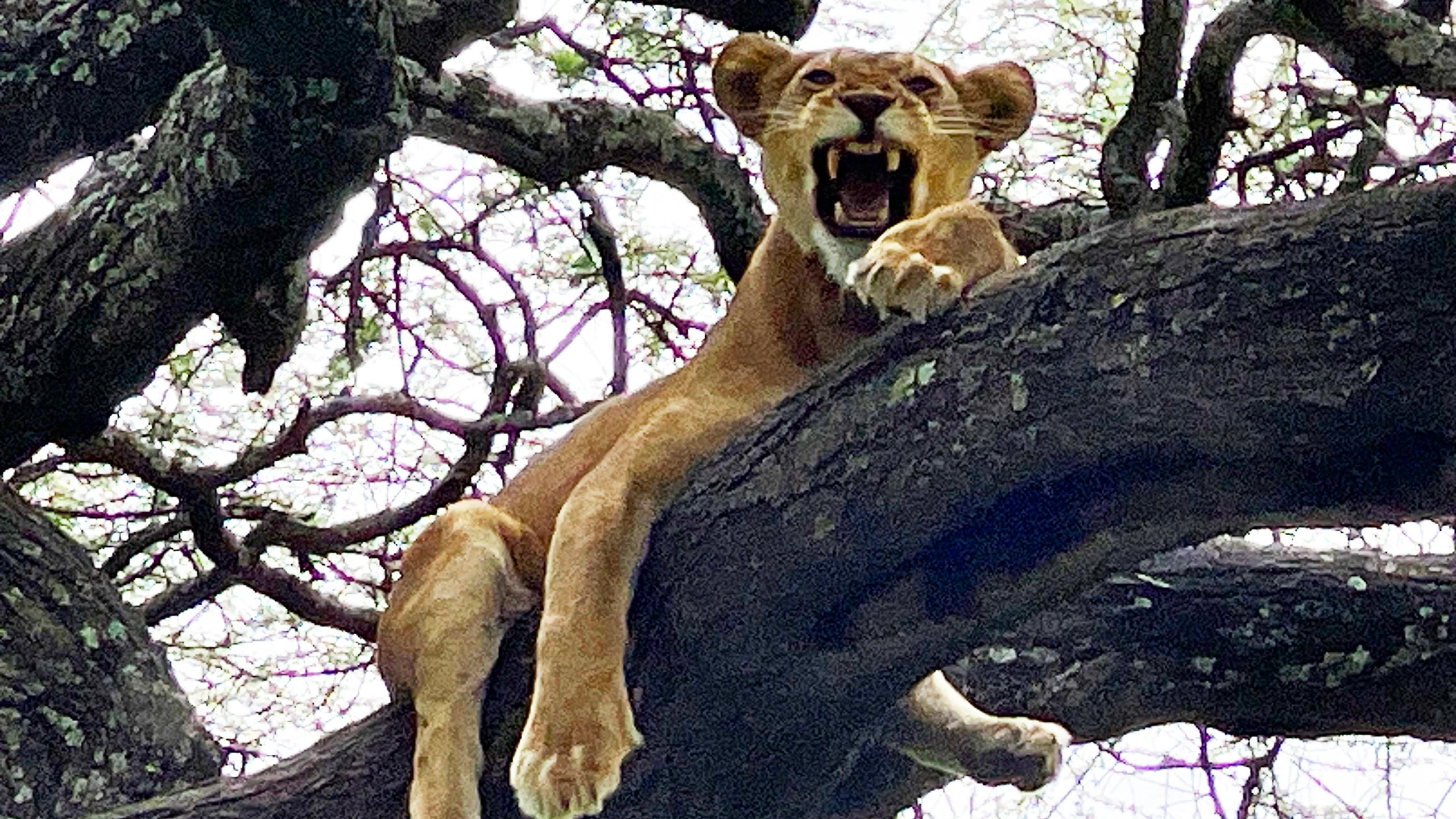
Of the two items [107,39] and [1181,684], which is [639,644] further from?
[107,39]

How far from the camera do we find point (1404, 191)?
2740mm

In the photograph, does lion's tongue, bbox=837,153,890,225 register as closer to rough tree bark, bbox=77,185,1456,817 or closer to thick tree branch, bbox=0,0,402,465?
rough tree bark, bbox=77,185,1456,817

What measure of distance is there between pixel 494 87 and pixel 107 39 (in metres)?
1.01

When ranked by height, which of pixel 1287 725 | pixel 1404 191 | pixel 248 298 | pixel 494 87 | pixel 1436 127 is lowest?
pixel 1287 725

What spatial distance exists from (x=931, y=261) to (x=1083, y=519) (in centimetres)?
47

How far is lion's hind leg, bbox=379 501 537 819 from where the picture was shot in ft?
11.3

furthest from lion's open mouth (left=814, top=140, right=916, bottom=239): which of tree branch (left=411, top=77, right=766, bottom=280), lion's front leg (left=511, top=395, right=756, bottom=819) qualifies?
tree branch (left=411, top=77, right=766, bottom=280)

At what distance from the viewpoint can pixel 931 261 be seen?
10.4 feet

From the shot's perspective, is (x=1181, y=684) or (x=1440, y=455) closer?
(x=1440, y=455)

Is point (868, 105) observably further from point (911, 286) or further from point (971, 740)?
point (971, 740)

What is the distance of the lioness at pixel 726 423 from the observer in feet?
10.5

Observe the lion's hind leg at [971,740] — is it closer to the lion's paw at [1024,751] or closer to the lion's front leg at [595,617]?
the lion's paw at [1024,751]

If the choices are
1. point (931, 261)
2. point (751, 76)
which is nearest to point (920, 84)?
point (751, 76)

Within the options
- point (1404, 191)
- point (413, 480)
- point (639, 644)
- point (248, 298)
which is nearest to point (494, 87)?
point (248, 298)
